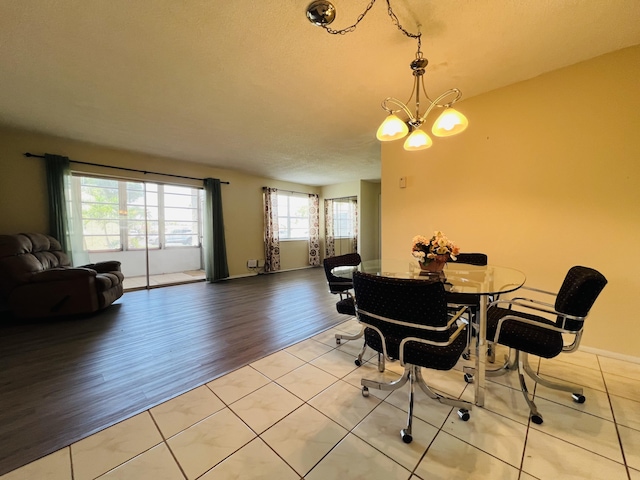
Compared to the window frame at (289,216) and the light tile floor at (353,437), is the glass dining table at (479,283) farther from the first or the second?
the window frame at (289,216)

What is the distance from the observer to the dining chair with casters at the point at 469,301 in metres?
1.89

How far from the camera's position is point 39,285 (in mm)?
3133

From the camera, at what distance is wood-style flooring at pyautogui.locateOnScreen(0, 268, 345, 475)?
154 centimetres

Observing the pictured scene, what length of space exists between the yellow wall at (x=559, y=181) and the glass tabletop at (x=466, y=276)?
669mm

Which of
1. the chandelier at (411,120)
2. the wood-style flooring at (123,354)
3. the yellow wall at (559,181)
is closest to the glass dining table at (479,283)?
the yellow wall at (559,181)

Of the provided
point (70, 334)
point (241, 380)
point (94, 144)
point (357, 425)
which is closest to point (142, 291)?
point (70, 334)

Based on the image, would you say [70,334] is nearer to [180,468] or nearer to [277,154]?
[180,468]

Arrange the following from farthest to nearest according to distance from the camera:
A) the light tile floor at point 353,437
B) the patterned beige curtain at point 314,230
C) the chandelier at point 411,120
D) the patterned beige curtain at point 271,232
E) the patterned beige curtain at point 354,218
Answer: the patterned beige curtain at point 314,230 → the patterned beige curtain at point 354,218 → the patterned beige curtain at point 271,232 → the chandelier at point 411,120 → the light tile floor at point 353,437

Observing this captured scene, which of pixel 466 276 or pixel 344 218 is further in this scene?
pixel 344 218

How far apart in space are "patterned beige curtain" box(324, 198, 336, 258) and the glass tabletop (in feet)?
16.8

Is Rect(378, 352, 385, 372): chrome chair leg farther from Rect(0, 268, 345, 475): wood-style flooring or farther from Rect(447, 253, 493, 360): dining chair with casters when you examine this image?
Rect(0, 268, 345, 475): wood-style flooring

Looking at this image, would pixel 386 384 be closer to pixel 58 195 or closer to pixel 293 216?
pixel 58 195

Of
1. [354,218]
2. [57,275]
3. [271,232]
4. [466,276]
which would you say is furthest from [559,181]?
[57,275]

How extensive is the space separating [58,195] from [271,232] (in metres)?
3.86
